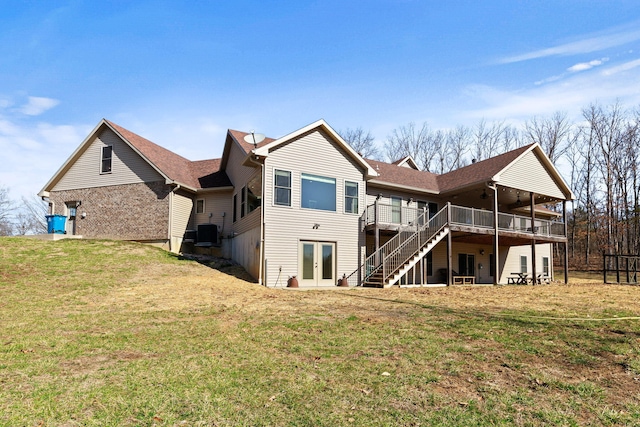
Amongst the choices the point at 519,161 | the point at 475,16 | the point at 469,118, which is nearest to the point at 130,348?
the point at 475,16

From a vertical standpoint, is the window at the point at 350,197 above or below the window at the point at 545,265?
above

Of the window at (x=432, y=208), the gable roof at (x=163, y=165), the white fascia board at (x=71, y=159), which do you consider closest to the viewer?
the gable roof at (x=163, y=165)

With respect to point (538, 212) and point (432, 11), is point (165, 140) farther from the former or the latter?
point (538, 212)

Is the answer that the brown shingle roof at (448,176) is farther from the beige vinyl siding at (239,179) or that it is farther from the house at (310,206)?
the beige vinyl siding at (239,179)

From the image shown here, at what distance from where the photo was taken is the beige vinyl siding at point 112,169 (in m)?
21.1

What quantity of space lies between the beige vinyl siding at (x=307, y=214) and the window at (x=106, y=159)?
10.7 meters

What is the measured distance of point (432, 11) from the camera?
41.5 feet

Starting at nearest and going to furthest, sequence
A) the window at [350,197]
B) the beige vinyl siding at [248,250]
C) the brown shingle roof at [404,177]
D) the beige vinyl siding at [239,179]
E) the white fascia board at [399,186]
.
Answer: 1. the beige vinyl siding at [248,250]
2. the beige vinyl siding at [239,179]
3. the window at [350,197]
4. the white fascia board at [399,186]
5. the brown shingle roof at [404,177]

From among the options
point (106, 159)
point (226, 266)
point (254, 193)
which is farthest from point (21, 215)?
point (254, 193)

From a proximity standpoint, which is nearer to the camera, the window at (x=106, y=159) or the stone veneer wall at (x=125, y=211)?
the stone veneer wall at (x=125, y=211)

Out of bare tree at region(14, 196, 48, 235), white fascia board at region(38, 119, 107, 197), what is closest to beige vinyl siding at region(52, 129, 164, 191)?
white fascia board at region(38, 119, 107, 197)

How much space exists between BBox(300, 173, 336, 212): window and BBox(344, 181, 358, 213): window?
2.10 ft

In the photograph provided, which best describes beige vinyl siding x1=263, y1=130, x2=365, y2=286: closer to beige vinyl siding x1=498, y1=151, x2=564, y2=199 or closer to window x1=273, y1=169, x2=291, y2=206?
window x1=273, y1=169, x2=291, y2=206

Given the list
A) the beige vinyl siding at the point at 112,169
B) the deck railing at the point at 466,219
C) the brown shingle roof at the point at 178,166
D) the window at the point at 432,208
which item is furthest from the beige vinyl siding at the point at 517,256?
the beige vinyl siding at the point at 112,169
